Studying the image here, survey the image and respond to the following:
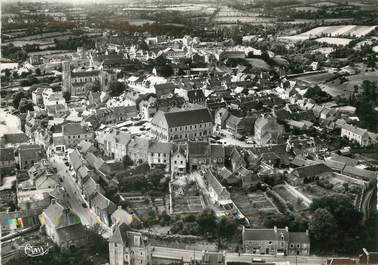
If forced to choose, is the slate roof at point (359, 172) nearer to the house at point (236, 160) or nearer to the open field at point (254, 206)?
the open field at point (254, 206)

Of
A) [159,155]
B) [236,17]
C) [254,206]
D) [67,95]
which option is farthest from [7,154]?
[236,17]

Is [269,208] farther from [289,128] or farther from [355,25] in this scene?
[355,25]

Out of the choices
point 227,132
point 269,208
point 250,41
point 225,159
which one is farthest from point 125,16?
point 269,208

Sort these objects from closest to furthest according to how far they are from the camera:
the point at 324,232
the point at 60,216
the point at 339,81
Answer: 1. the point at 324,232
2. the point at 60,216
3. the point at 339,81

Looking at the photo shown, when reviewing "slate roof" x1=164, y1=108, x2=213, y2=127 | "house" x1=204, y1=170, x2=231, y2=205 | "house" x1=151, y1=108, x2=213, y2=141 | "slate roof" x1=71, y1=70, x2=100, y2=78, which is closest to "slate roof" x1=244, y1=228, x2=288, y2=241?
"house" x1=204, y1=170, x2=231, y2=205

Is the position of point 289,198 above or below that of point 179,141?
below

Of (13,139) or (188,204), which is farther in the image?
(13,139)

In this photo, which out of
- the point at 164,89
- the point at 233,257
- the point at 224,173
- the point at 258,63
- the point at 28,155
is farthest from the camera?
the point at 258,63

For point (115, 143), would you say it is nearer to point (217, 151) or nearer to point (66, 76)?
point (217, 151)
